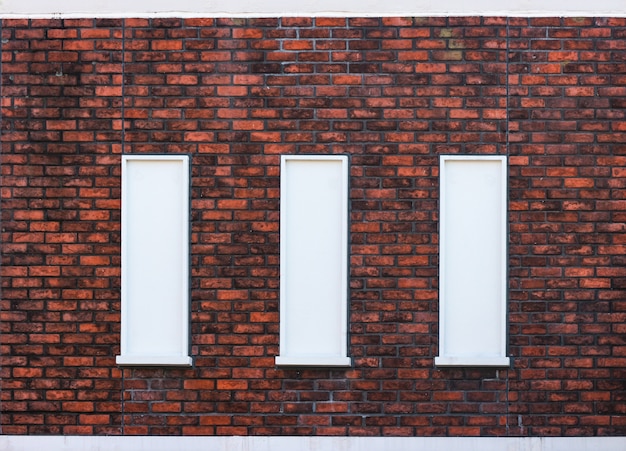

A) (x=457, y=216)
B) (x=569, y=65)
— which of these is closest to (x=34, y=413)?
(x=457, y=216)

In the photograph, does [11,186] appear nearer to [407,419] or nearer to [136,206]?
[136,206]

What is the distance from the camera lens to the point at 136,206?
763 centimetres

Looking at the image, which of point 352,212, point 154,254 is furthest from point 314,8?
point 154,254

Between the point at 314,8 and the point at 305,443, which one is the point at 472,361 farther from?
the point at 314,8

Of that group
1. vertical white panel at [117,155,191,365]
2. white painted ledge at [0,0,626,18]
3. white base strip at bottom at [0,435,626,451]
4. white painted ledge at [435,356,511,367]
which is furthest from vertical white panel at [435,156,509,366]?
vertical white panel at [117,155,191,365]

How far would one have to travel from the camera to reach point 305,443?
753 centimetres

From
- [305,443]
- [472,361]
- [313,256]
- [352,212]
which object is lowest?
[305,443]

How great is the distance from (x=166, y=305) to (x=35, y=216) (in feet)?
3.70

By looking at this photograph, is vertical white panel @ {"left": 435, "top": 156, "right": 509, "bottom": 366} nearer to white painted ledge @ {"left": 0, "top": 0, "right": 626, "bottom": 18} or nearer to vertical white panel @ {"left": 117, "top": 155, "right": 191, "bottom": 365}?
white painted ledge @ {"left": 0, "top": 0, "right": 626, "bottom": 18}

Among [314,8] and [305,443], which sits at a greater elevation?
[314,8]

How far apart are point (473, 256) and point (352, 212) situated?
2.98 ft

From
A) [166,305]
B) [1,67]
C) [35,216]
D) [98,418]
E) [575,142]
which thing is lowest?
Result: [98,418]

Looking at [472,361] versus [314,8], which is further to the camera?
[314,8]

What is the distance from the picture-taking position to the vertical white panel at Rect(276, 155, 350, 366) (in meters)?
7.55
